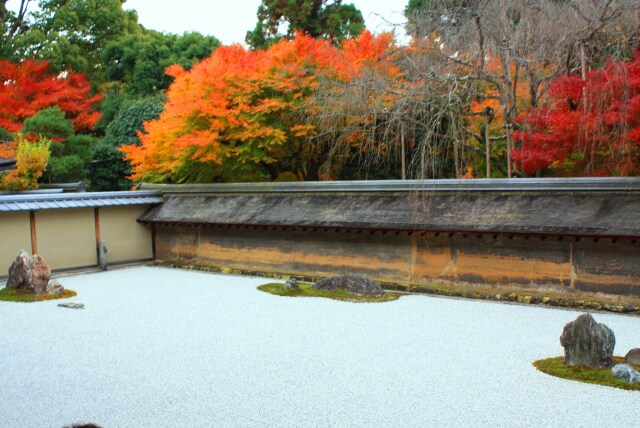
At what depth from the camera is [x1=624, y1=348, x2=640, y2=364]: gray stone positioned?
743 centimetres

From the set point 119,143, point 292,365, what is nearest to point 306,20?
point 119,143

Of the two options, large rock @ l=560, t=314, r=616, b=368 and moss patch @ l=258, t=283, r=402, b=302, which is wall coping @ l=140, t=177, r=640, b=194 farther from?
large rock @ l=560, t=314, r=616, b=368

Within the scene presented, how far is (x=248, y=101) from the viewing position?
55.5 feet

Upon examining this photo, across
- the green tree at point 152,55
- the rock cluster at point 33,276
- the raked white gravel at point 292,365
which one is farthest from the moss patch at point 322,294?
the green tree at point 152,55

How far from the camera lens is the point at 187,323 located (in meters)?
10.2

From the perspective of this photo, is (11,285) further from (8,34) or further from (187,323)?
(8,34)

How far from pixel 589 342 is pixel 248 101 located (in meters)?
11.6

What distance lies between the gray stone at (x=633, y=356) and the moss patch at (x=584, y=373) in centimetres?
7

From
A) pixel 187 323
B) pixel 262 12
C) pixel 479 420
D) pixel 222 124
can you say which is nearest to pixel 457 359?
pixel 479 420

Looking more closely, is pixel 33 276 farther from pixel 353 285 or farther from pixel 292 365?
pixel 292 365

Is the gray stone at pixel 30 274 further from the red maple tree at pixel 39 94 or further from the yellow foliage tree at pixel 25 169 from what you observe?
the red maple tree at pixel 39 94

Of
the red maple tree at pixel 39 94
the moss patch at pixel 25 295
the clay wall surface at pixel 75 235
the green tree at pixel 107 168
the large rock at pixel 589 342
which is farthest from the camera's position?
the green tree at pixel 107 168

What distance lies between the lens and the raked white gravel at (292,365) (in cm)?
→ 622

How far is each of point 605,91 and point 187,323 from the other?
7.83 m
